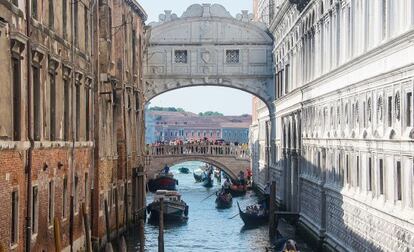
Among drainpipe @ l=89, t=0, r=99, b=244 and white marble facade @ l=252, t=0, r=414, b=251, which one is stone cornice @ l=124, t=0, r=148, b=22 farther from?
drainpipe @ l=89, t=0, r=99, b=244

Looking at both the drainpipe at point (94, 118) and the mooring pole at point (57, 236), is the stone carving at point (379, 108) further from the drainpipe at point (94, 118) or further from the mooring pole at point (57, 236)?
the drainpipe at point (94, 118)

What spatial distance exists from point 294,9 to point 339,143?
10124 mm

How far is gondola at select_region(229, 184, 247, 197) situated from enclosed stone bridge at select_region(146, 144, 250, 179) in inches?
144

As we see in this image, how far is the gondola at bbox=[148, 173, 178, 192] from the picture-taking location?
4616 centimetres

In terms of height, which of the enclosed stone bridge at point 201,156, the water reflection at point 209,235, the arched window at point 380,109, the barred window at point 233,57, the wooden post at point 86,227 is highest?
the barred window at point 233,57

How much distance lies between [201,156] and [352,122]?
3088 cm

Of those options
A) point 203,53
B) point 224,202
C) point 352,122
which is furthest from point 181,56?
point 352,122

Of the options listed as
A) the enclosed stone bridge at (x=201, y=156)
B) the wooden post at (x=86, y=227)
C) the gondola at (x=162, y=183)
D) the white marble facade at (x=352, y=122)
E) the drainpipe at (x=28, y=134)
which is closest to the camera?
the drainpipe at (x=28, y=134)

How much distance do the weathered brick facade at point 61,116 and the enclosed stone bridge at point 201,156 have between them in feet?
68.6

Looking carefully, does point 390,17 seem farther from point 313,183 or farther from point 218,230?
point 218,230

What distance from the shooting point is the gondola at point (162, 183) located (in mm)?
46156

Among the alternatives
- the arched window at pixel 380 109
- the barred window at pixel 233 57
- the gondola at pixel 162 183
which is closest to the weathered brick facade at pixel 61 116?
the arched window at pixel 380 109

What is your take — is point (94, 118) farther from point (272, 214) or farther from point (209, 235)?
point (209, 235)

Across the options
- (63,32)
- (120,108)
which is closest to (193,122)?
(120,108)
